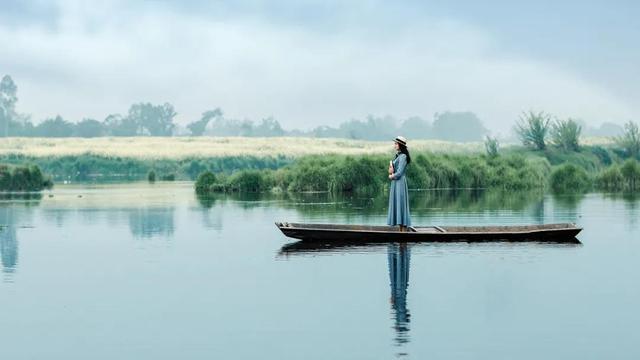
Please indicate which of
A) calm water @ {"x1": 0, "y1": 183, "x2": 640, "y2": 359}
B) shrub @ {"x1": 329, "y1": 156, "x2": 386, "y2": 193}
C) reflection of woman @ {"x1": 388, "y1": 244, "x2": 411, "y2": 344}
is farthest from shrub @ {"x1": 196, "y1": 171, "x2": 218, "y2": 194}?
reflection of woman @ {"x1": 388, "y1": 244, "x2": 411, "y2": 344}

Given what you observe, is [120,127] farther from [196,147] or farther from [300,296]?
[300,296]

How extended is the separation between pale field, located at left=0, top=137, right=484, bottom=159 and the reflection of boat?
59.8 m

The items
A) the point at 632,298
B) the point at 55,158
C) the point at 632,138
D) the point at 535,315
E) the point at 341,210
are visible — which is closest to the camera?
the point at 535,315

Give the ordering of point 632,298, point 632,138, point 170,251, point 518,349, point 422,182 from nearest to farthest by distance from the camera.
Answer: point 518,349, point 632,298, point 170,251, point 422,182, point 632,138

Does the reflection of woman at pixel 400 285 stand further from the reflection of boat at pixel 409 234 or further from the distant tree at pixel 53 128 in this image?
the distant tree at pixel 53 128

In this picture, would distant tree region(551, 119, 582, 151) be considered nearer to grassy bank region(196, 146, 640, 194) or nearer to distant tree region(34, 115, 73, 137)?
grassy bank region(196, 146, 640, 194)

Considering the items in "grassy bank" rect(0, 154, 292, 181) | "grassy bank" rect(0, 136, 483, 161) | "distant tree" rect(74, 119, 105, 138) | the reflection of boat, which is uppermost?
"distant tree" rect(74, 119, 105, 138)

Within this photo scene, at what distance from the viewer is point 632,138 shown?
7025 cm

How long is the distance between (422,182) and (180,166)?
4036 centimetres

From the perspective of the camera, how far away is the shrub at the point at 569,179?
188 feet

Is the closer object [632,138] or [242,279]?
[242,279]

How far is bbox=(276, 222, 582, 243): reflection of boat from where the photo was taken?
24.5 meters

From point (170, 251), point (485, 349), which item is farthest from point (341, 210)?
point (485, 349)

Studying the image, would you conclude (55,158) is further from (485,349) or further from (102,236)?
(485,349)
